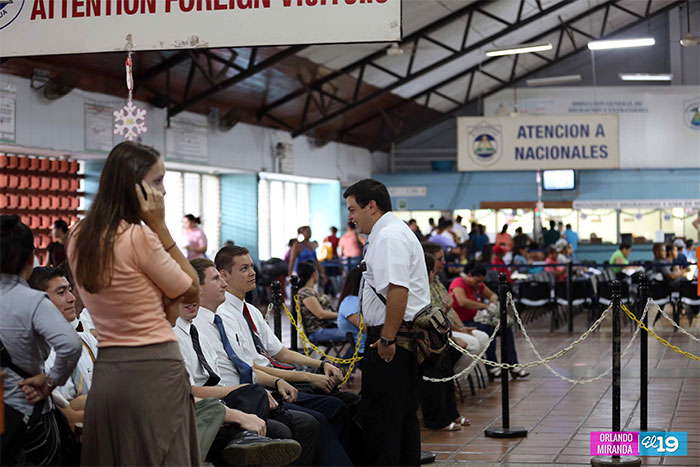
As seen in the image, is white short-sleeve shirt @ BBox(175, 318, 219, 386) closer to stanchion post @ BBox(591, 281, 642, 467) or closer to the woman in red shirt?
stanchion post @ BBox(591, 281, 642, 467)

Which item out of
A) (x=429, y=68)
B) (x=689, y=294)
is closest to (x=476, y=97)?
(x=429, y=68)

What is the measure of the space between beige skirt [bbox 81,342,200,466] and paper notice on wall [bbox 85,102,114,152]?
1031 centimetres

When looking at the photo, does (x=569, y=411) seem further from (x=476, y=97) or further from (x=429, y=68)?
(x=476, y=97)

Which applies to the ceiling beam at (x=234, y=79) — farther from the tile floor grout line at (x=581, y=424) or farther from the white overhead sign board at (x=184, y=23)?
the white overhead sign board at (x=184, y=23)

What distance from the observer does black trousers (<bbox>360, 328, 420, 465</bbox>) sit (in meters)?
4.45

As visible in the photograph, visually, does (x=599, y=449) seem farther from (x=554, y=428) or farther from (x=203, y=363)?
(x=203, y=363)

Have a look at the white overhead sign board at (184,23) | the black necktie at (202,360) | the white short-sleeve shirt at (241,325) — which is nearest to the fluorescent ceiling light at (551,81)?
the white short-sleeve shirt at (241,325)

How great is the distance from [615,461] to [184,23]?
11.1 feet

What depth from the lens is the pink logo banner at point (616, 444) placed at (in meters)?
5.39

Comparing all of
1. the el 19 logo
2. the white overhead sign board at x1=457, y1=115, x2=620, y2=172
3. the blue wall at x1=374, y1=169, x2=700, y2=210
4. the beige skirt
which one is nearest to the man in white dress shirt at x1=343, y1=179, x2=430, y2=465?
the beige skirt

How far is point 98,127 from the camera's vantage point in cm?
1286

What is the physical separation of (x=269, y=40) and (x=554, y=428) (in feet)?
11.7

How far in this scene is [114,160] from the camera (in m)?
2.90

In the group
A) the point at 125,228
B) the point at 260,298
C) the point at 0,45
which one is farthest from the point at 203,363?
the point at 260,298
